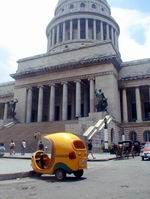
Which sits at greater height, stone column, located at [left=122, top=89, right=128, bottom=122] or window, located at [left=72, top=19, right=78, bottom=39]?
window, located at [left=72, top=19, right=78, bottom=39]

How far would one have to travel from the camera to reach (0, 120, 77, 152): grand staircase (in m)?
31.9

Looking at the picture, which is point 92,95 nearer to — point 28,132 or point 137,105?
point 137,105

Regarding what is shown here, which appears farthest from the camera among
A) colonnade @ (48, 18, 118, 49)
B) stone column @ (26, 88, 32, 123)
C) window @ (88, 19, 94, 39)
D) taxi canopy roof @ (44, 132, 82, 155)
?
window @ (88, 19, 94, 39)

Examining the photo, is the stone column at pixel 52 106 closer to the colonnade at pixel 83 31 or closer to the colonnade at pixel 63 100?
the colonnade at pixel 63 100

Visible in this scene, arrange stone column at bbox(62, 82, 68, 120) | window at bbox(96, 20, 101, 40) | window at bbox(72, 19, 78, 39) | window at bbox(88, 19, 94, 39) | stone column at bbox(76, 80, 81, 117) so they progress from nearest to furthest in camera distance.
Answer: stone column at bbox(76, 80, 81, 117)
stone column at bbox(62, 82, 68, 120)
window at bbox(88, 19, 94, 39)
window at bbox(96, 20, 101, 40)
window at bbox(72, 19, 78, 39)

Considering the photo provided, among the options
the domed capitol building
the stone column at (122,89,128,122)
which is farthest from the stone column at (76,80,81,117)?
the stone column at (122,89,128,122)

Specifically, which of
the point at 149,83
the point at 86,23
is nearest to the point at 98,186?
the point at 149,83

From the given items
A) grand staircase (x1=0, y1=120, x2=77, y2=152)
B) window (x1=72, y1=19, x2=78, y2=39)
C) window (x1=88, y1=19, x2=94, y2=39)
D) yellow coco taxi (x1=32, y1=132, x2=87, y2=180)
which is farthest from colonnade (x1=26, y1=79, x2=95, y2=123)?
yellow coco taxi (x1=32, y1=132, x2=87, y2=180)

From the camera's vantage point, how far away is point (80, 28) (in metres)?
63.3

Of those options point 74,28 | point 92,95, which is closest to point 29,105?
point 92,95

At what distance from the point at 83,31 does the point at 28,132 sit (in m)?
34.9

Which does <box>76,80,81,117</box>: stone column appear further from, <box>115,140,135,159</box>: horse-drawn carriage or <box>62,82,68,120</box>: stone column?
<box>115,140,135,159</box>: horse-drawn carriage

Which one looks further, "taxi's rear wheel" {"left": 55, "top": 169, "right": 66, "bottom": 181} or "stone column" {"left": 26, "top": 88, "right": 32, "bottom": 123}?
"stone column" {"left": 26, "top": 88, "right": 32, "bottom": 123}

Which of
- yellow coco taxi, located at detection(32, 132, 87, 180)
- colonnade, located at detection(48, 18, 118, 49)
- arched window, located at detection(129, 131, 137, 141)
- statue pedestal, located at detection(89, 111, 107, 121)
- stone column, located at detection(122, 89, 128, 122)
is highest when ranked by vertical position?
colonnade, located at detection(48, 18, 118, 49)
